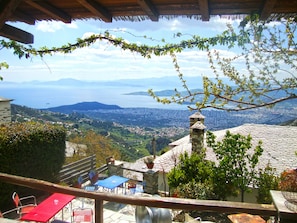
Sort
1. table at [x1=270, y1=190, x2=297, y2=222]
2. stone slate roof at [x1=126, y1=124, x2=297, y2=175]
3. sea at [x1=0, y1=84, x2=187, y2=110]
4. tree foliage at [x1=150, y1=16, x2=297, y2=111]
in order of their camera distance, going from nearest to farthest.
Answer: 1. table at [x1=270, y1=190, x2=297, y2=222]
2. tree foliage at [x1=150, y1=16, x2=297, y2=111]
3. stone slate roof at [x1=126, y1=124, x2=297, y2=175]
4. sea at [x1=0, y1=84, x2=187, y2=110]

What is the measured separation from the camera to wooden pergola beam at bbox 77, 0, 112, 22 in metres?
1.79

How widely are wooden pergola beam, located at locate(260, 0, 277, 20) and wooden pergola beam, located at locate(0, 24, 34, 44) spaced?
2.05m

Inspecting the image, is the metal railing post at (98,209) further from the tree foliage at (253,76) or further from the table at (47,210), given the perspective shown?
the tree foliage at (253,76)

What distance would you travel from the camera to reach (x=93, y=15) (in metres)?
2.07

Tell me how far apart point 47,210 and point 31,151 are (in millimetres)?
3351

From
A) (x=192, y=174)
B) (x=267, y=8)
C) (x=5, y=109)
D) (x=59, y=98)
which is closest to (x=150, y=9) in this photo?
(x=267, y=8)

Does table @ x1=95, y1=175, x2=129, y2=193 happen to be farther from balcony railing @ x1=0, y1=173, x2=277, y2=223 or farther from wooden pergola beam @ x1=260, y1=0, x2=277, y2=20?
wooden pergola beam @ x1=260, y1=0, x2=277, y2=20

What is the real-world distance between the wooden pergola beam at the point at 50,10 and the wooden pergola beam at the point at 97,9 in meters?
0.31

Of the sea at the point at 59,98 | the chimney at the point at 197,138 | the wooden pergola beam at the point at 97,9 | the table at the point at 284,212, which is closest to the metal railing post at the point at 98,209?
the table at the point at 284,212

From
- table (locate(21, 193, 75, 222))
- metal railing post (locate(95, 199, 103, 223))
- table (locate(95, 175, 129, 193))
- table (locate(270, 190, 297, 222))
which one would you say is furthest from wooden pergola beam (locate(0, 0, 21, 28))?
table (locate(95, 175, 129, 193))

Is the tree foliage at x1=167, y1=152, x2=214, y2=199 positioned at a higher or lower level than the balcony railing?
lower

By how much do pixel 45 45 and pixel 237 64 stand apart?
3391mm

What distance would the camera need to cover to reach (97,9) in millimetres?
1886

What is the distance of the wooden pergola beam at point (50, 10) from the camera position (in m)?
1.89
